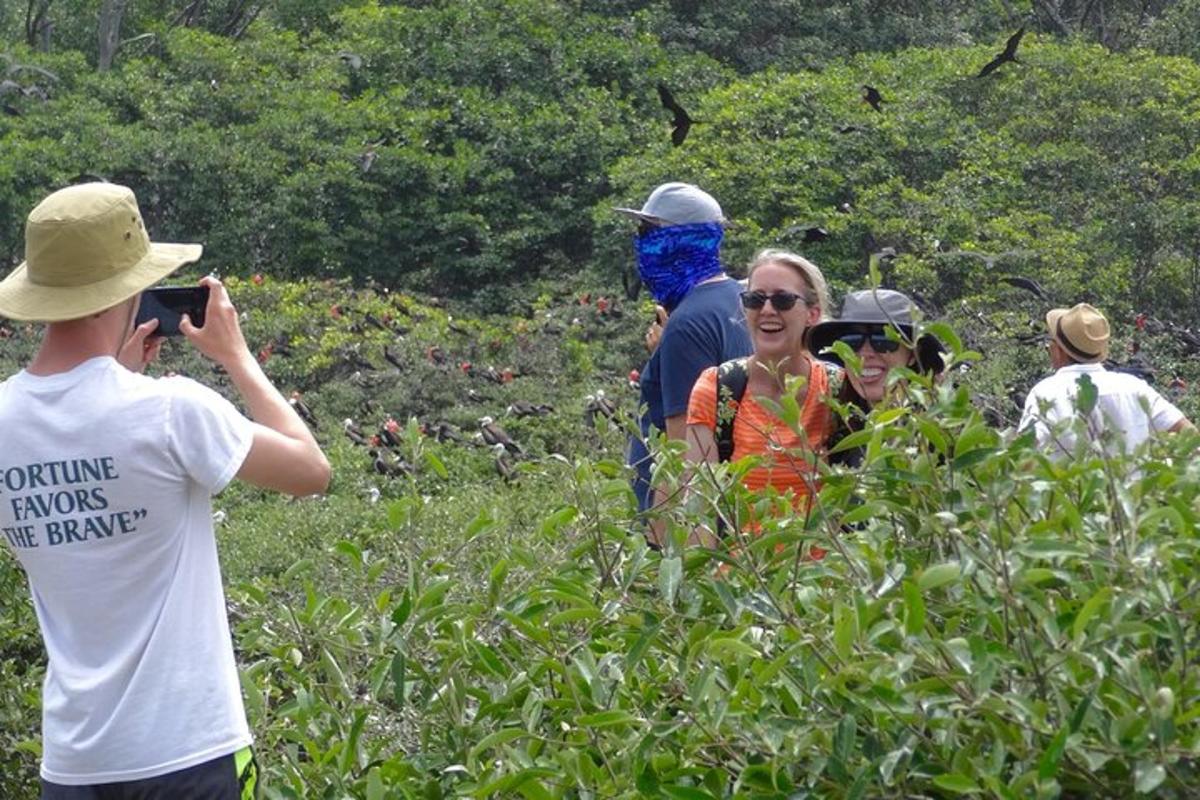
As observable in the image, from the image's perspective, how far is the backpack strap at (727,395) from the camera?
405 centimetres

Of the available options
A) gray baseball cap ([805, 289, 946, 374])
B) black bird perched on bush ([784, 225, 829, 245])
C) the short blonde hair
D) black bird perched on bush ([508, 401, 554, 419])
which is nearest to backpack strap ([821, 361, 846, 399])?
gray baseball cap ([805, 289, 946, 374])

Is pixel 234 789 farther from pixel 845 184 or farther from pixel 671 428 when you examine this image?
pixel 845 184

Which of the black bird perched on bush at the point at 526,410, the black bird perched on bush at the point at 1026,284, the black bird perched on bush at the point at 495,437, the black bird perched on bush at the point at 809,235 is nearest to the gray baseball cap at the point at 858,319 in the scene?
the black bird perched on bush at the point at 495,437

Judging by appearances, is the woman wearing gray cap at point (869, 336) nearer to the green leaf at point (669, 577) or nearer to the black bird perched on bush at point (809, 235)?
the green leaf at point (669, 577)

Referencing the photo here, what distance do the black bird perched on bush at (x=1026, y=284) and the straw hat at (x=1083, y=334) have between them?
5.44m

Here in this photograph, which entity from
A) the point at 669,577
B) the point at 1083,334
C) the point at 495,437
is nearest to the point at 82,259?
the point at 669,577

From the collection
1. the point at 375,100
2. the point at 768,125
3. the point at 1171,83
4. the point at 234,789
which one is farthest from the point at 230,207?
the point at 234,789

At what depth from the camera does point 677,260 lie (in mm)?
4863

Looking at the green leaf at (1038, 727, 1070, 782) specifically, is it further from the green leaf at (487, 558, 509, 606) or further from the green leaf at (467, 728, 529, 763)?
the green leaf at (487, 558, 509, 606)

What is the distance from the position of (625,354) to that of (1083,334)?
8.12m

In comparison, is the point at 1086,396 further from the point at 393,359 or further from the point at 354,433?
the point at 393,359

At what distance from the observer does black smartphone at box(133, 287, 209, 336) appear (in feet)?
9.71

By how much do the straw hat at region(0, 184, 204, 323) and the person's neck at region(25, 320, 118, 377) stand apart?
0.03 m

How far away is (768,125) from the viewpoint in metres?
15.0
